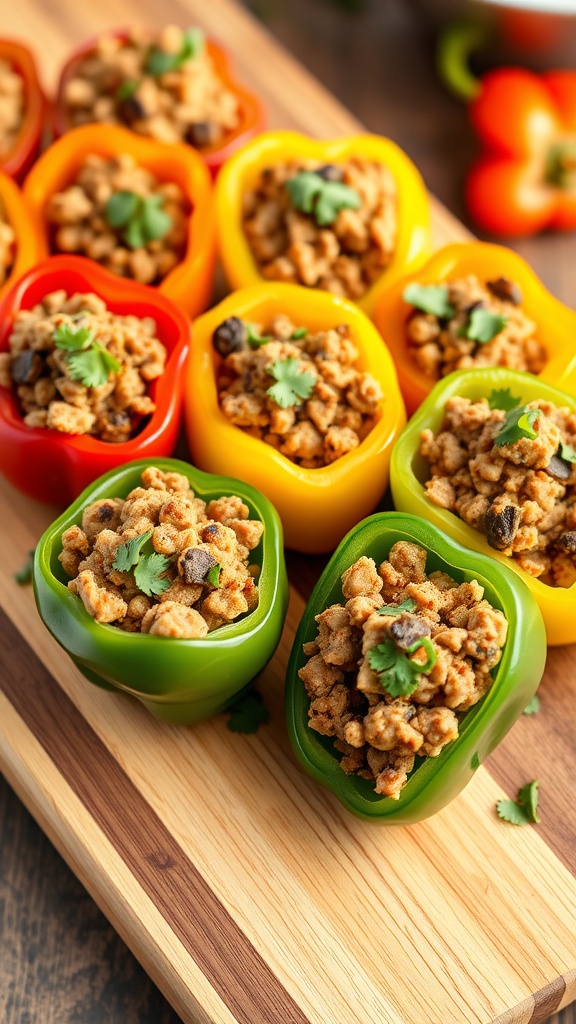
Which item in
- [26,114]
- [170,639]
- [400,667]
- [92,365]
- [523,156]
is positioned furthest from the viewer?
[523,156]

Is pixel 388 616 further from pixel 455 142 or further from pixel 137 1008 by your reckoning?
pixel 455 142

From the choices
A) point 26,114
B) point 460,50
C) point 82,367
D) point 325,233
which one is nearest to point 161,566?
point 82,367

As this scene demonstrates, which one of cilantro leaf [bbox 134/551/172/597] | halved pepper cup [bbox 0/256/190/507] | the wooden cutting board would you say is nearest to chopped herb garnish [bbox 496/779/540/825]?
the wooden cutting board

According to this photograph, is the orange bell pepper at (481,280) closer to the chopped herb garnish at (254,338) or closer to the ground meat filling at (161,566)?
the chopped herb garnish at (254,338)

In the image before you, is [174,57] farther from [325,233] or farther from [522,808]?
[522,808]

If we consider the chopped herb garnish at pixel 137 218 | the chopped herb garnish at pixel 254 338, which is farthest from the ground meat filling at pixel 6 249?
the chopped herb garnish at pixel 254 338

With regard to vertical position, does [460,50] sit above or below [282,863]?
above

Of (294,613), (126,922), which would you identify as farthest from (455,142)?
(126,922)
